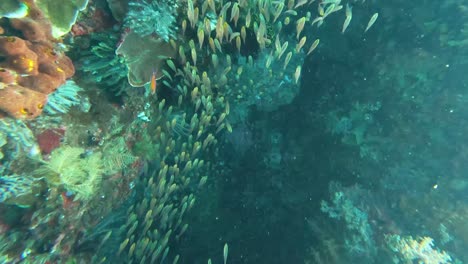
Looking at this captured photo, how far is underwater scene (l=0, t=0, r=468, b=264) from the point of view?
15.1 ft

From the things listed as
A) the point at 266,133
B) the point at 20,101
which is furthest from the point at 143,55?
the point at 266,133

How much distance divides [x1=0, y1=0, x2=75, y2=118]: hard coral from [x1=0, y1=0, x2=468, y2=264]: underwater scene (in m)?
0.48

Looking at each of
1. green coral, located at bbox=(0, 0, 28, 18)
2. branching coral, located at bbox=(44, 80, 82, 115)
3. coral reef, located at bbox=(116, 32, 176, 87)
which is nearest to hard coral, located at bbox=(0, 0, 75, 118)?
green coral, located at bbox=(0, 0, 28, 18)

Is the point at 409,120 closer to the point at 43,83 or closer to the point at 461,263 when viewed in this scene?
the point at 461,263

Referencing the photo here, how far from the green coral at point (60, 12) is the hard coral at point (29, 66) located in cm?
8

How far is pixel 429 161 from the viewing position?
7.48 meters

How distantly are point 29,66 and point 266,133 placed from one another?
16.5ft

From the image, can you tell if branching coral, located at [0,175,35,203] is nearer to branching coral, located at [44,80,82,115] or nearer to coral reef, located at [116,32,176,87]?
branching coral, located at [44,80,82,115]

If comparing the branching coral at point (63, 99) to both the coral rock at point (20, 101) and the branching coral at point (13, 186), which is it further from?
the branching coral at point (13, 186)

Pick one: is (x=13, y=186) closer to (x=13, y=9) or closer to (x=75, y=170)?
(x=75, y=170)

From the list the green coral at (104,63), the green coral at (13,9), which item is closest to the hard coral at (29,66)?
the green coral at (13,9)

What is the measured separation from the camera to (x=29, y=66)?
3.46 m

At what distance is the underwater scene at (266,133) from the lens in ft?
15.1

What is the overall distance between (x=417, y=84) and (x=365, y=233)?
149 inches
